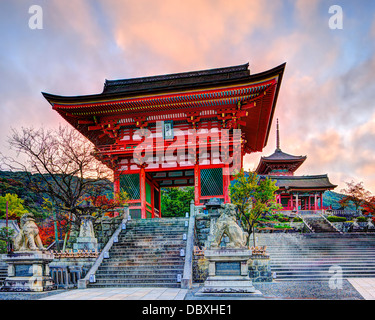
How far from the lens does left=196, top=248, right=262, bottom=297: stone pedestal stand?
8570 mm

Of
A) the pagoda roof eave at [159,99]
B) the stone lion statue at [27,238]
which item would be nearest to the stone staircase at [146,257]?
the stone lion statue at [27,238]

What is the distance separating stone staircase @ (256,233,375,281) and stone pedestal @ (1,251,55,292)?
30.1ft

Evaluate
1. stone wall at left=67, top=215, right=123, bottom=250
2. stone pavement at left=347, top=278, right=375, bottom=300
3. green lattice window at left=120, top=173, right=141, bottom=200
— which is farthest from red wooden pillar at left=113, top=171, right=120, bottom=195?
stone pavement at left=347, top=278, right=375, bottom=300

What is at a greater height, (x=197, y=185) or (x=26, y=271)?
(x=197, y=185)

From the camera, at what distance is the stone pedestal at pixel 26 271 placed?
10.6 meters

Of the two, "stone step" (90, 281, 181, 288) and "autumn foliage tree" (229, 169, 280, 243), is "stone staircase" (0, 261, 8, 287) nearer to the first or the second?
"stone step" (90, 281, 181, 288)

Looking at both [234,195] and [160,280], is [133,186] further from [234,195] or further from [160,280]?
[160,280]

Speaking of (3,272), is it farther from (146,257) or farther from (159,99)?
(159,99)

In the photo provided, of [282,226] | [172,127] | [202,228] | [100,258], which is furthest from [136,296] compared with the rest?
[282,226]

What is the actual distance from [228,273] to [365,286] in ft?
17.5

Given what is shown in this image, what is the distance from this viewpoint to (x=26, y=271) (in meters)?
10.8

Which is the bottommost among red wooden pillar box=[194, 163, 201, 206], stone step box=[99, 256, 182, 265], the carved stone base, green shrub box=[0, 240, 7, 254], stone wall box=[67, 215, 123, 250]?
green shrub box=[0, 240, 7, 254]
